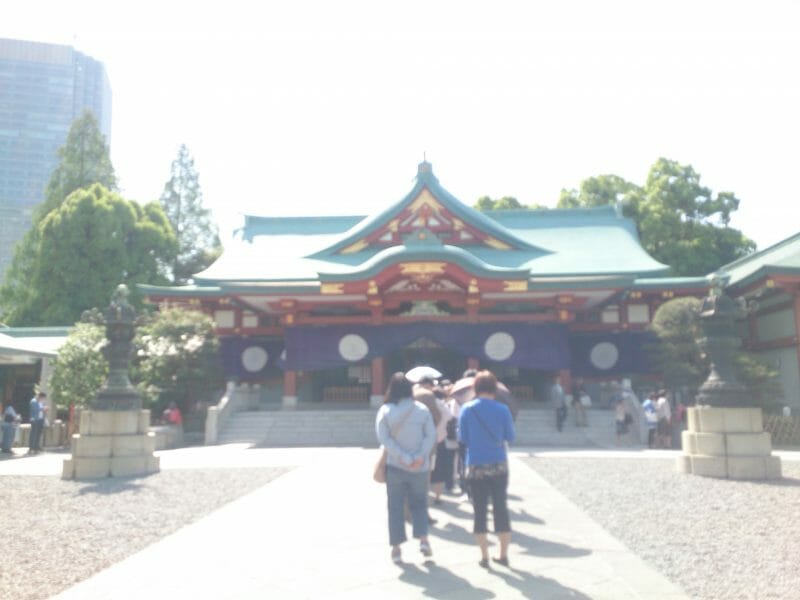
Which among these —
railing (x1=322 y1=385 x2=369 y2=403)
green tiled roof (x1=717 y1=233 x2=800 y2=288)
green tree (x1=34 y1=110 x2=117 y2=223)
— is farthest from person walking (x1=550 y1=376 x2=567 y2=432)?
green tree (x1=34 y1=110 x2=117 y2=223)

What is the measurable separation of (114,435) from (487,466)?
8.20 meters

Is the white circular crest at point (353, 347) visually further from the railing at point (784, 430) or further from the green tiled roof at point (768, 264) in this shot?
the railing at point (784, 430)

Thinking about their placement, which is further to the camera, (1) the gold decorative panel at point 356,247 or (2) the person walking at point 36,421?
(1) the gold decorative panel at point 356,247

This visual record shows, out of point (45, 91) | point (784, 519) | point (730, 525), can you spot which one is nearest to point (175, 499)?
point (730, 525)

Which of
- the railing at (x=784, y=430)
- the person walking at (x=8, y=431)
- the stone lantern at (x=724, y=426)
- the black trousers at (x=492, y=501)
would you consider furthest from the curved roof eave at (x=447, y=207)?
the black trousers at (x=492, y=501)

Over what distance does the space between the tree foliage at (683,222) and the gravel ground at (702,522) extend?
23319mm

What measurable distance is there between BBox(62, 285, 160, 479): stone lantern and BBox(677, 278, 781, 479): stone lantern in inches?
359

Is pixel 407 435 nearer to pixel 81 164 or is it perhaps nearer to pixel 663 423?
pixel 663 423

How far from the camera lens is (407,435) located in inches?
218

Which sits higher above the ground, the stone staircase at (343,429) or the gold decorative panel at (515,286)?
the gold decorative panel at (515,286)

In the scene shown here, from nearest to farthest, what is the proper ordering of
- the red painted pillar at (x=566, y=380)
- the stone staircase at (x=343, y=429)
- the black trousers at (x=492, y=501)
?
the black trousers at (x=492, y=501) → the stone staircase at (x=343, y=429) → the red painted pillar at (x=566, y=380)

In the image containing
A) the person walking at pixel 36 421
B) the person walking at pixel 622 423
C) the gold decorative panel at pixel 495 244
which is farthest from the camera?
the gold decorative panel at pixel 495 244

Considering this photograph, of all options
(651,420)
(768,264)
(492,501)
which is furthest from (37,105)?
(492,501)

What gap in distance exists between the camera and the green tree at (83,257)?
32.8m
